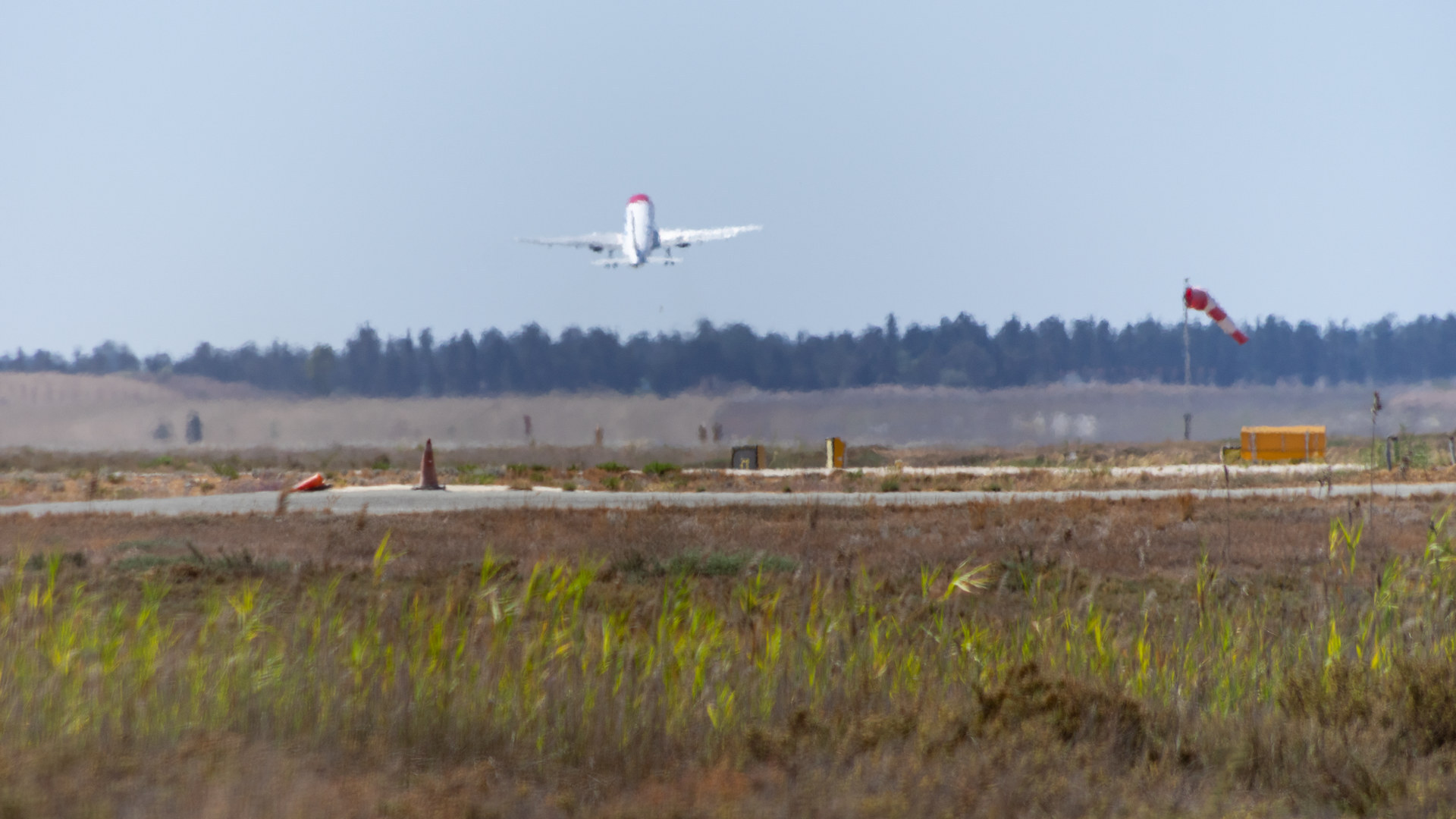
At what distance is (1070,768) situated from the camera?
475 cm

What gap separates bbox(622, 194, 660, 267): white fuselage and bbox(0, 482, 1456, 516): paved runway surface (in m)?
25.6

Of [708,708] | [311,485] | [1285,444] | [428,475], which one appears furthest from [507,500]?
[1285,444]

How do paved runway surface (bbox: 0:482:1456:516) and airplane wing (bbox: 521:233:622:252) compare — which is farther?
airplane wing (bbox: 521:233:622:252)

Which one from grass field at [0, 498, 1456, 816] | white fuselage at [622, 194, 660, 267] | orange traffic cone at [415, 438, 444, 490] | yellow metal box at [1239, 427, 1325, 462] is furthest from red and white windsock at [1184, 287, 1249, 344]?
grass field at [0, 498, 1456, 816]

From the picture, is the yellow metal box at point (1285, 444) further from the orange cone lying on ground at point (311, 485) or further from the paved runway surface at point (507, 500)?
the orange cone lying on ground at point (311, 485)

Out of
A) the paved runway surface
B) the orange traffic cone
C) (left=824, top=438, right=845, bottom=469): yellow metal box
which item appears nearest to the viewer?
the paved runway surface

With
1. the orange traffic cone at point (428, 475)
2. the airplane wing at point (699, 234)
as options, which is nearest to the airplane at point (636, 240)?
the airplane wing at point (699, 234)

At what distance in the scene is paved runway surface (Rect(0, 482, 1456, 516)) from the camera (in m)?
26.2

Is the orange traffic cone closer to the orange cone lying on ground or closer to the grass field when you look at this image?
the orange cone lying on ground

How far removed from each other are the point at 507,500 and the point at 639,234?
102 feet

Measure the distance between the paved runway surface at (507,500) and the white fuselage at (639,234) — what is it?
25552 millimetres

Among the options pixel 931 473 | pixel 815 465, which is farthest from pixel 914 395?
pixel 931 473

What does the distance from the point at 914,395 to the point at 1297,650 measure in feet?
235

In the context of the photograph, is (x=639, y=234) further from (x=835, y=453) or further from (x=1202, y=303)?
(x=1202, y=303)
